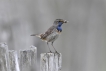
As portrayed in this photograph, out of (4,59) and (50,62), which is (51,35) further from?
(4,59)

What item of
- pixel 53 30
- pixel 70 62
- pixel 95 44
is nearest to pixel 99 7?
pixel 95 44

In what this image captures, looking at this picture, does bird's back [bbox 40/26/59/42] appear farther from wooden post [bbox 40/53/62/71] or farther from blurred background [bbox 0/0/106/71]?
blurred background [bbox 0/0/106/71]

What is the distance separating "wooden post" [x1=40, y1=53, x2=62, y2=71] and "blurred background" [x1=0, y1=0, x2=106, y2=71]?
109 inches

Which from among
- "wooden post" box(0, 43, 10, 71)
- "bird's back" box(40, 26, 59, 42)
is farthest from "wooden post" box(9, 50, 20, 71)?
"bird's back" box(40, 26, 59, 42)

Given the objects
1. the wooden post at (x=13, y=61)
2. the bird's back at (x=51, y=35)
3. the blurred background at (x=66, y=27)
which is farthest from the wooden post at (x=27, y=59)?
the blurred background at (x=66, y=27)

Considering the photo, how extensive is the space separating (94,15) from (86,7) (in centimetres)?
20

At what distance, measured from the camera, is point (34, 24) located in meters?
6.34

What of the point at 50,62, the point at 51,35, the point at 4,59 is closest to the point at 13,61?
the point at 4,59

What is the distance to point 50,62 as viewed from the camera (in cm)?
334

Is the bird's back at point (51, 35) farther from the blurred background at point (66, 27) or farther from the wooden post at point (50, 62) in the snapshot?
the blurred background at point (66, 27)

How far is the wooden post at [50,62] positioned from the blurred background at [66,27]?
2.77 m

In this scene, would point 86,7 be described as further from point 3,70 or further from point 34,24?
point 3,70

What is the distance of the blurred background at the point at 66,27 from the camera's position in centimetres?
623

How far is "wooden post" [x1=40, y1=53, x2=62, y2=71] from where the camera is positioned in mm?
3316
